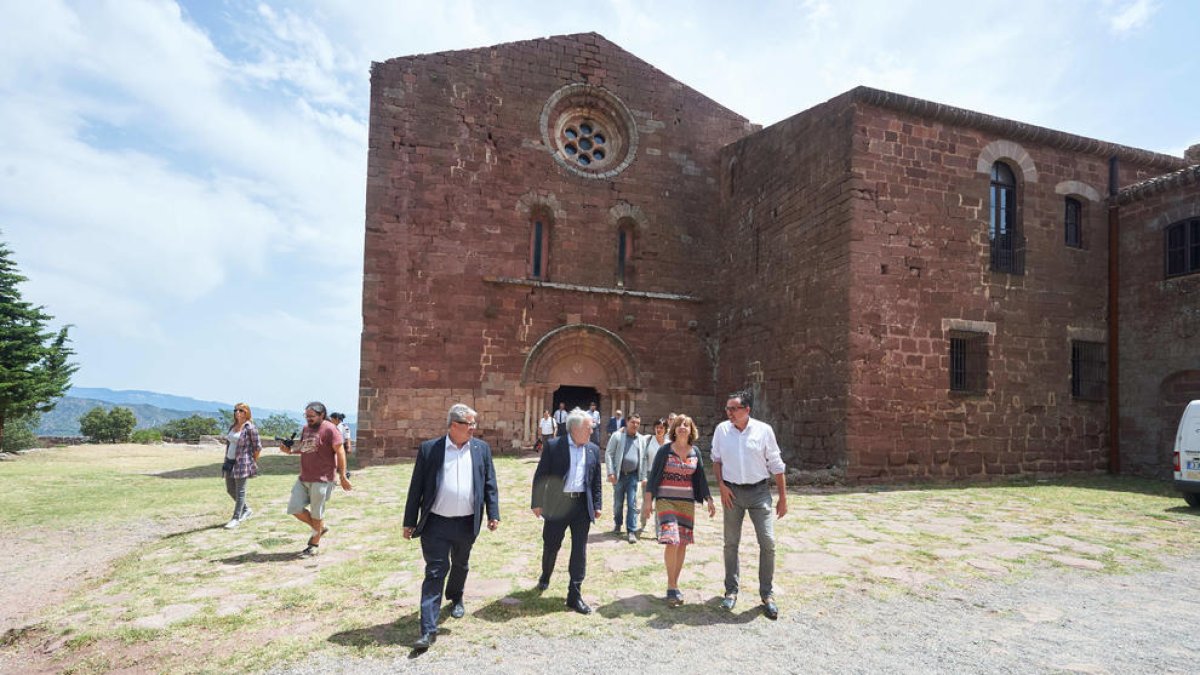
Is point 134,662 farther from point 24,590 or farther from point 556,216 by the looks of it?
point 556,216

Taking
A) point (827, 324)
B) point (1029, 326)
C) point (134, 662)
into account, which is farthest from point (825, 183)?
point (134, 662)

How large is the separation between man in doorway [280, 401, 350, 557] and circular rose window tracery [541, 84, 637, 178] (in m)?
13.0

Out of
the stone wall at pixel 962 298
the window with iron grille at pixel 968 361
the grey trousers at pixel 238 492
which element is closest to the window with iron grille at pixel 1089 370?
the stone wall at pixel 962 298

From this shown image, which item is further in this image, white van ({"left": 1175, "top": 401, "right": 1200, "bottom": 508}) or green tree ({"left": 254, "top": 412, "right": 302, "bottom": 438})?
green tree ({"left": 254, "top": 412, "right": 302, "bottom": 438})

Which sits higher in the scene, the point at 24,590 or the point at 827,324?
the point at 827,324

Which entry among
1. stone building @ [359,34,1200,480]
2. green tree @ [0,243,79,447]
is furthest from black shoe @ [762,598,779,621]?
green tree @ [0,243,79,447]

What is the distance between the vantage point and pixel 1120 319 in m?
15.1

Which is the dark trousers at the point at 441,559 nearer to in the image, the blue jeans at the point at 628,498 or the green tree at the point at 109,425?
the blue jeans at the point at 628,498

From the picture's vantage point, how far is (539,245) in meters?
18.9

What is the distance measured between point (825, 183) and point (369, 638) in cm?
1242

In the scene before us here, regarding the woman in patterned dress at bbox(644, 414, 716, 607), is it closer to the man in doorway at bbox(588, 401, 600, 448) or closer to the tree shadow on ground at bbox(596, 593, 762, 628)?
the tree shadow on ground at bbox(596, 593, 762, 628)

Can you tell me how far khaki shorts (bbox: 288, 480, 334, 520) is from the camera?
730 centimetres

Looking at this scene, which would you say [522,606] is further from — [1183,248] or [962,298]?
[1183,248]

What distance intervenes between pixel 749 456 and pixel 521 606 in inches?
84.1
